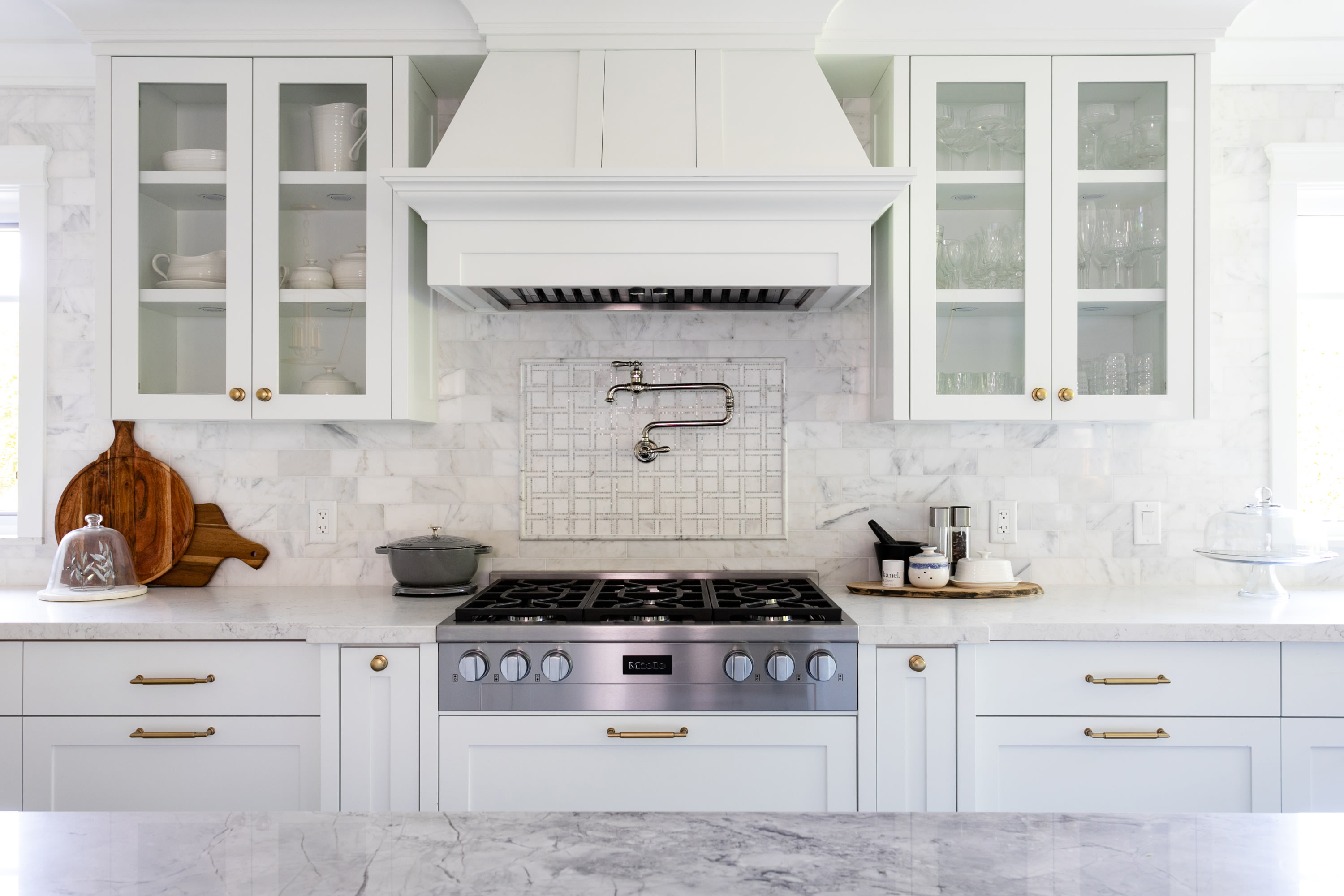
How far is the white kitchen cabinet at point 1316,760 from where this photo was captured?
6.51 feet

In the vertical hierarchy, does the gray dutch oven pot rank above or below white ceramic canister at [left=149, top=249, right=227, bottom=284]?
below

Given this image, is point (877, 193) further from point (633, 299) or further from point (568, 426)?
point (568, 426)

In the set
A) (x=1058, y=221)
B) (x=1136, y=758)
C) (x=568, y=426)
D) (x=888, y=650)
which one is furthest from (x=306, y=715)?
(x=1058, y=221)

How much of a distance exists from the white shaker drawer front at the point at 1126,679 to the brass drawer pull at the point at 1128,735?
4cm

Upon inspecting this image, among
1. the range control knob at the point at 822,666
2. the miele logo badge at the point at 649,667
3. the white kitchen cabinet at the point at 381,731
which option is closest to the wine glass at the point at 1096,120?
the range control knob at the point at 822,666

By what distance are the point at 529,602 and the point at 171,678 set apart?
0.82 m

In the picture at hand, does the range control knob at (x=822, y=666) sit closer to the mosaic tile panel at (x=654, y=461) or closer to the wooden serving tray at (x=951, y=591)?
the wooden serving tray at (x=951, y=591)

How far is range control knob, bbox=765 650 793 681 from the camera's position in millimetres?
Answer: 1923

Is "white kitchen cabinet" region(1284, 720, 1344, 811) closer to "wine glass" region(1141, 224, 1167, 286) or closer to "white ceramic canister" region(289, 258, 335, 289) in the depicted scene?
"wine glass" region(1141, 224, 1167, 286)

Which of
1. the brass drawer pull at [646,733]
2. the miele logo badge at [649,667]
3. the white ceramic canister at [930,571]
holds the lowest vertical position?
the brass drawer pull at [646,733]

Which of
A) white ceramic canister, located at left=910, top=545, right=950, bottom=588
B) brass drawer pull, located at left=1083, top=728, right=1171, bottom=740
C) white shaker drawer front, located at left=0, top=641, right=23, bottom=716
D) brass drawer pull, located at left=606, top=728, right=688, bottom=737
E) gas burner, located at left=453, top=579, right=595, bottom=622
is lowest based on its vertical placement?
brass drawer pull, located at left=1083, top=728, right=1171, bottom=740

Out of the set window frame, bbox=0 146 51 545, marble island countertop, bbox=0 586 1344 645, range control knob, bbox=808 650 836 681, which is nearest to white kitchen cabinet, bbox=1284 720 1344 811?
marble island countertop, bbox=0 586 1344 645

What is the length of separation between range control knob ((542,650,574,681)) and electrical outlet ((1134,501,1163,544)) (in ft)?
5.76

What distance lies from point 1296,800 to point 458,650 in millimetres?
1890
